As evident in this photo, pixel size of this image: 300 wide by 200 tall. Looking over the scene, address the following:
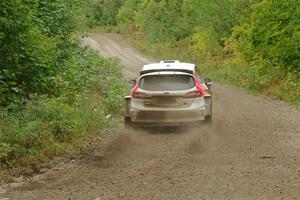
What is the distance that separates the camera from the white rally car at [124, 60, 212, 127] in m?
14.0

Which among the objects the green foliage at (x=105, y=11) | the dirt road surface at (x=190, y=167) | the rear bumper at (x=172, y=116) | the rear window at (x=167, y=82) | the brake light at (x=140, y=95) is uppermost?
the green foliage at (x=105, y=11)

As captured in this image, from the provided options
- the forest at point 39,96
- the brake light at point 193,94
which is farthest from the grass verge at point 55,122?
the brake light at point 193,94

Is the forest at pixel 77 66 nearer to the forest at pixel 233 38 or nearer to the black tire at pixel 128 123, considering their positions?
the forest at pixel 233 38

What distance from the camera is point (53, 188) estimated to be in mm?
8953

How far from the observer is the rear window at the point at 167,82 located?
14.2 m

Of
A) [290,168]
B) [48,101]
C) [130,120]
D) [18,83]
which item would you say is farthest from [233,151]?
[18,83]

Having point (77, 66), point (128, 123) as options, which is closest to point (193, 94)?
point (128, 123)

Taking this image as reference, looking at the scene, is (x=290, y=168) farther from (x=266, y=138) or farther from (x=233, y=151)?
(x=266, y=138)

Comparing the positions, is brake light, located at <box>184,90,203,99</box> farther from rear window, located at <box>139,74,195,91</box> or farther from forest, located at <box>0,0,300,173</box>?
forest, located at <box>0,0,300,173</box>

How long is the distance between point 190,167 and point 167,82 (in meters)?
4.44

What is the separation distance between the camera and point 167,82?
14.3 meters

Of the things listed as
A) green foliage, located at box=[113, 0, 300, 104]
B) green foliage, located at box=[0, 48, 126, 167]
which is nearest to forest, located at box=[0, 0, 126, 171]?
green foliage, located at box=[0, 48, 126, 167]

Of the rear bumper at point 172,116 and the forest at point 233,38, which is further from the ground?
the forest at point 233,38

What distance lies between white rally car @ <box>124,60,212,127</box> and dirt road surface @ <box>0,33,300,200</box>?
1.32 ft
